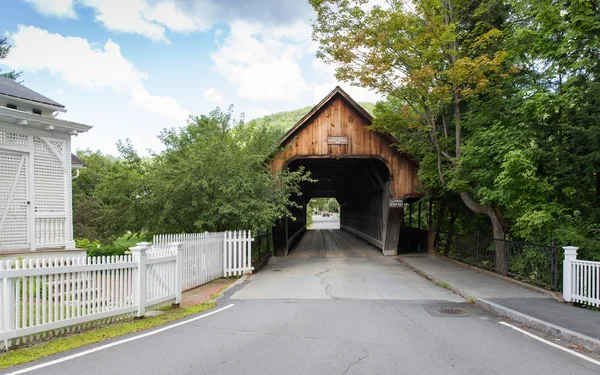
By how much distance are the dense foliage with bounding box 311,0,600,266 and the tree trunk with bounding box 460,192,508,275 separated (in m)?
0.04

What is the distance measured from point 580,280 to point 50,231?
13.9 m

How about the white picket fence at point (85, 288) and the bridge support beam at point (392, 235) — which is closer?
the white picket fence at point (85, 288)

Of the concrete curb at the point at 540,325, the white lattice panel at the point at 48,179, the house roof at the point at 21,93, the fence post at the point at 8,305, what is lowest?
the concrete curb at the point at 540,325

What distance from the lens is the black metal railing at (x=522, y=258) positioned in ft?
32.7

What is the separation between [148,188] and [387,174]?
11924mm

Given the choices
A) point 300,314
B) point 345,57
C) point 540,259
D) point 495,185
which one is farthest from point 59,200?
point 540,259

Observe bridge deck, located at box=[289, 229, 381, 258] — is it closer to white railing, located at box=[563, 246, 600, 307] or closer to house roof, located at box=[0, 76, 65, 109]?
white railing, located at box=[563, 246, 600, 307]

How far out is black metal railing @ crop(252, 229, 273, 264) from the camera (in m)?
16.8

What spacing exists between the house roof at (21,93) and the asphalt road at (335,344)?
9815 millimetres

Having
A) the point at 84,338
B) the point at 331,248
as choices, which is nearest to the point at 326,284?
the point at 84,338

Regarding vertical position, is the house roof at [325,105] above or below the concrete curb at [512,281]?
above

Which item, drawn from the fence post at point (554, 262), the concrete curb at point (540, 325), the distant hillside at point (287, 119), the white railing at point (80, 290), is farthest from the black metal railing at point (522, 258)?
the distant hillside at point (287, 119)

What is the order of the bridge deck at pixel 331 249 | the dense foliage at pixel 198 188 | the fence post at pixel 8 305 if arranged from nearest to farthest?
1. the fence post at pixel 8 305
2. the dense foliage at pixel 198 188
3. the bridge deck at pixel 331 249

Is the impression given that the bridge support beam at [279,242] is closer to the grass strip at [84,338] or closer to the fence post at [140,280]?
the grass strip at [84,338]
